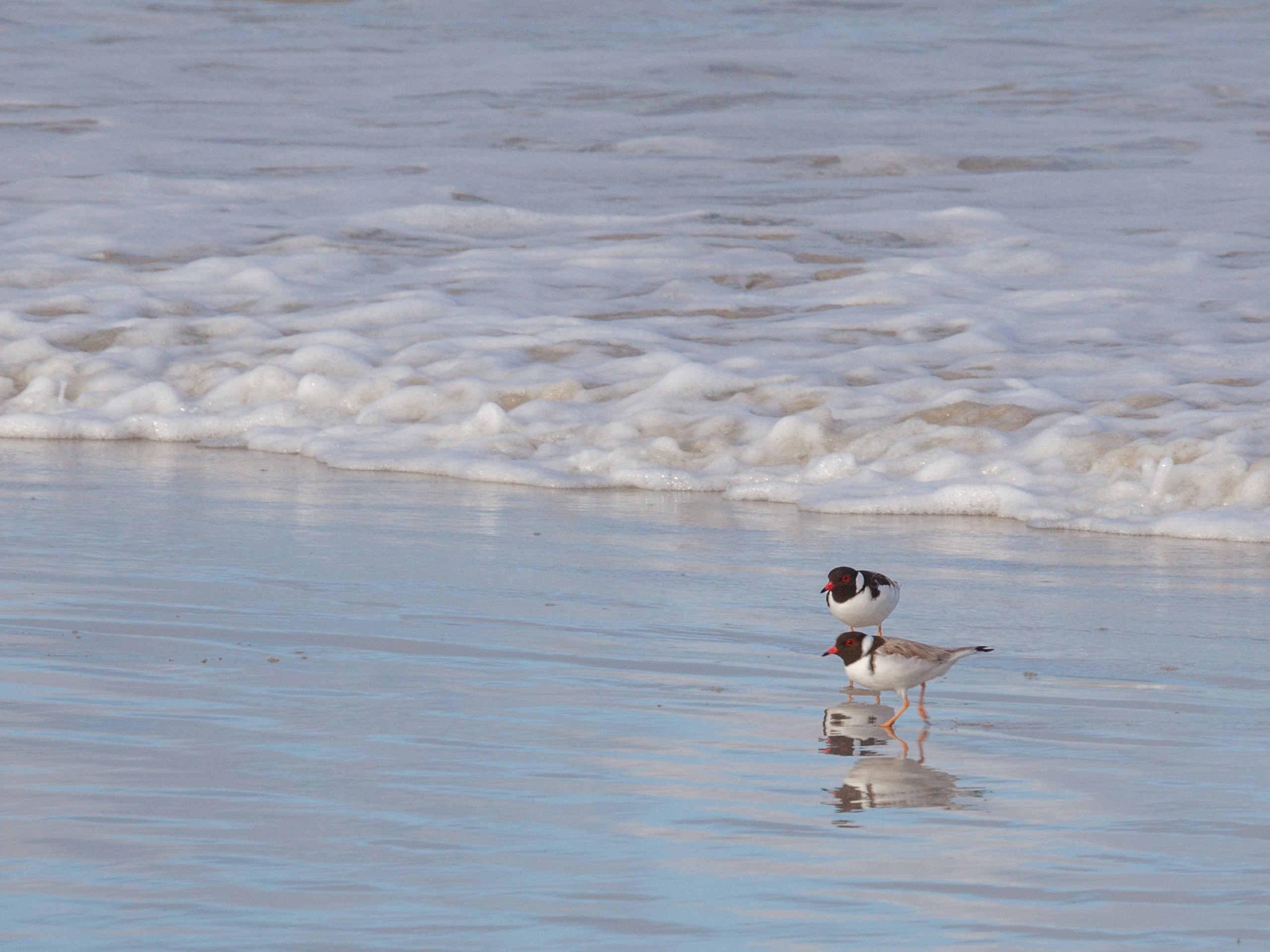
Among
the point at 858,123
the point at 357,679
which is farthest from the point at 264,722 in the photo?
the point at 858,123

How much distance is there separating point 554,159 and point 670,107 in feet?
12.5

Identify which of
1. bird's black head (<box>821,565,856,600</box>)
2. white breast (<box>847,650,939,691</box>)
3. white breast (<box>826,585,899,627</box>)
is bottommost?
white breast (<box>847,650,939,691</box>)

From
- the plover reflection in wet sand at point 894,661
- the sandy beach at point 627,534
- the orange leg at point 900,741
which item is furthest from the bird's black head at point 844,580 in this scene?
the orange leg at point 900,741

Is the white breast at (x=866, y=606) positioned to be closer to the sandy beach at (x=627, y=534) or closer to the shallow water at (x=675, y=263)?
the sandy beach at (x=627, y=534)

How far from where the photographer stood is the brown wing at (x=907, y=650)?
427cm

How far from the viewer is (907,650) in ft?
14.0

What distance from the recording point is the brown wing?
4.27 meters

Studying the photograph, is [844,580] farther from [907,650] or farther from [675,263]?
[675,263]

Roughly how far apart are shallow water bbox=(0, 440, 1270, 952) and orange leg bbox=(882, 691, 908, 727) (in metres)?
0.04

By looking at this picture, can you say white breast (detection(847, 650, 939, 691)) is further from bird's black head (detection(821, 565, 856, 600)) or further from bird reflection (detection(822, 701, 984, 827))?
bird's black head (detection(821, 565, 856, 600))

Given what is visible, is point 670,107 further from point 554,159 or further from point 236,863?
point 236,863

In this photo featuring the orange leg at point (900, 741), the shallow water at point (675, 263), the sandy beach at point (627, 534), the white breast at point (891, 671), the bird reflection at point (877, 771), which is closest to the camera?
the sandy beach at point (627, 534)

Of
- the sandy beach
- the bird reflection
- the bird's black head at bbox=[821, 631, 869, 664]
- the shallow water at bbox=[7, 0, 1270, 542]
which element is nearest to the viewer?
the sandy beach

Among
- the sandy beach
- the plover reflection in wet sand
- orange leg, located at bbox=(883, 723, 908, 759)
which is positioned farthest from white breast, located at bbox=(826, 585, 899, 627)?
orange leg, located at bbox=(883, 723, 908, 759)
